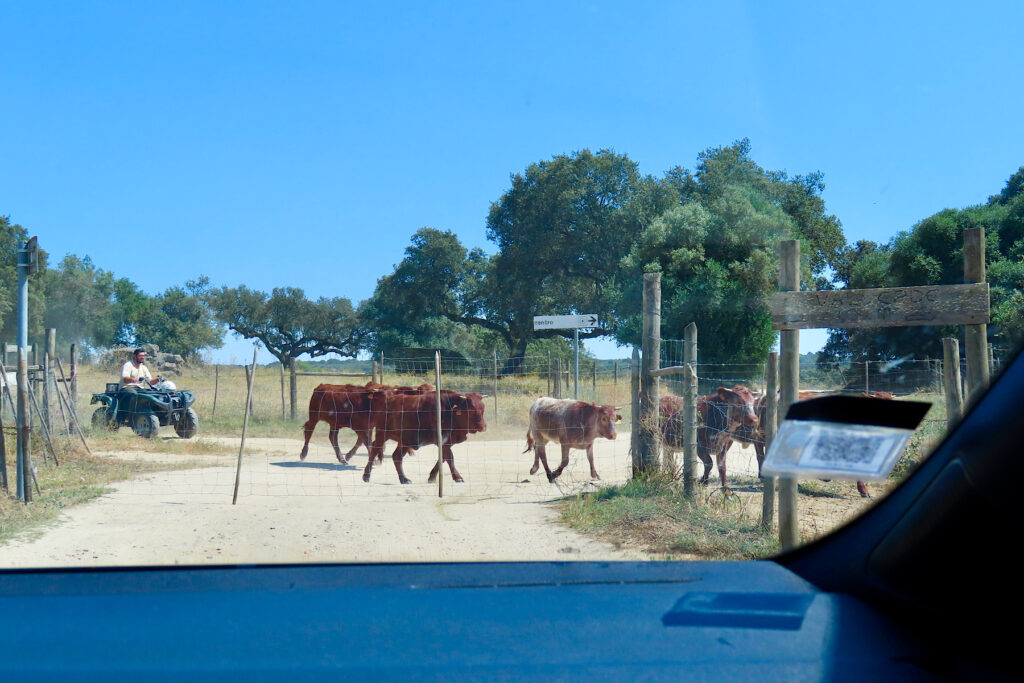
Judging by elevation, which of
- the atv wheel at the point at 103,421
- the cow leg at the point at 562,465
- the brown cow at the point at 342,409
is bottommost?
the cow leg at the point at 562,465

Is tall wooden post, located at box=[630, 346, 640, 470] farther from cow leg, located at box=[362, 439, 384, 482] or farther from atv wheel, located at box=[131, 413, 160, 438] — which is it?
atv wheel, located at box=[131, 413, 160, 438]

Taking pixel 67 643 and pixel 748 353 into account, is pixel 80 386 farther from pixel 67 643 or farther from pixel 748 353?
pixel 67 643

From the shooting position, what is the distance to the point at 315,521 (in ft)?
25.6

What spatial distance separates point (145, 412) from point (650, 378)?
10618 mm

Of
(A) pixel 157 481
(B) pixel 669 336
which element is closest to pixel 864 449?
(A) pixel 157 481

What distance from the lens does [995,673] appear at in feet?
5.24

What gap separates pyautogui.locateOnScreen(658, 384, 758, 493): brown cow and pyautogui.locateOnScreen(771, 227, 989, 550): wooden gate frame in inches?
124

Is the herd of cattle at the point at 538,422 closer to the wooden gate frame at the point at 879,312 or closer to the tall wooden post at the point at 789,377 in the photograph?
the tall wooden post at the point at 789,377

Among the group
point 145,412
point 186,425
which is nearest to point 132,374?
point 145,412

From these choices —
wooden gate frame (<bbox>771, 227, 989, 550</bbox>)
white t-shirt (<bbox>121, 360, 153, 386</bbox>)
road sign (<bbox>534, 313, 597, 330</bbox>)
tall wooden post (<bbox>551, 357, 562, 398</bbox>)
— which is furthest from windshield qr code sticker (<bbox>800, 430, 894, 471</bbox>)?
tall wooden post (<bbox>551, 357, 562, 398</bbox>)

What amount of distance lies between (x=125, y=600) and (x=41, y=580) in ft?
0.97

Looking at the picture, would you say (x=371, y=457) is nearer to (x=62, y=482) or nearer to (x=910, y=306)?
(x=62, y=482)

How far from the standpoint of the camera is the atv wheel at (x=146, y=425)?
612 inches

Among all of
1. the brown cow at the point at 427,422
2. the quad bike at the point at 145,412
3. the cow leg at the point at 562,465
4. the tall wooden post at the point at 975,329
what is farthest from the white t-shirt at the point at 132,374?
the tall wooden post at the point at 975,329
